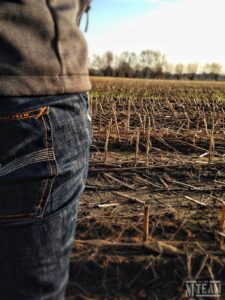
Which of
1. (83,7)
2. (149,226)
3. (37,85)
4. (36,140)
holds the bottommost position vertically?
(149,226)

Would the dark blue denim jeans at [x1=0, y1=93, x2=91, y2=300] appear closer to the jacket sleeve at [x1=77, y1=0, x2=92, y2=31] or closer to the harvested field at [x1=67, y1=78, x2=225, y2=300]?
the jacket sleeve at [x1=77, y1=0, x2=92, y2=31]

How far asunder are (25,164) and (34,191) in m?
0.07

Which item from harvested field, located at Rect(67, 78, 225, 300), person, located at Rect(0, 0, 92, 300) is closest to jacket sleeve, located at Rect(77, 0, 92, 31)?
person, located at Rect(0, 0, 92, 300)

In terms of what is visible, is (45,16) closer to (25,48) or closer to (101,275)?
(25,48)

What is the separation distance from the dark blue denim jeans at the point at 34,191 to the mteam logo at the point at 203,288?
1022 millimetres

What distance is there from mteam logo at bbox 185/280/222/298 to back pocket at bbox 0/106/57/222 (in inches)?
45.4

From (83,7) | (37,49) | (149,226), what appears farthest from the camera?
(149,226)

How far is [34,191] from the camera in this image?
3.10 ft

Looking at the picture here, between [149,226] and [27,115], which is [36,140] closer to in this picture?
[27,115]

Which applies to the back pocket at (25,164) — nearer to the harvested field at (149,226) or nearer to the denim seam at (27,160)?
the denim seam at (27,160)

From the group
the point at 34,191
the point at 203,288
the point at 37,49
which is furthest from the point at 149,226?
the point at 37,49

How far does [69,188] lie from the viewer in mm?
1011

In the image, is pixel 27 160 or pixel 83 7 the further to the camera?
pixel 83 7

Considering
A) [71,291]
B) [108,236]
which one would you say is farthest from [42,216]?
[108,236]
